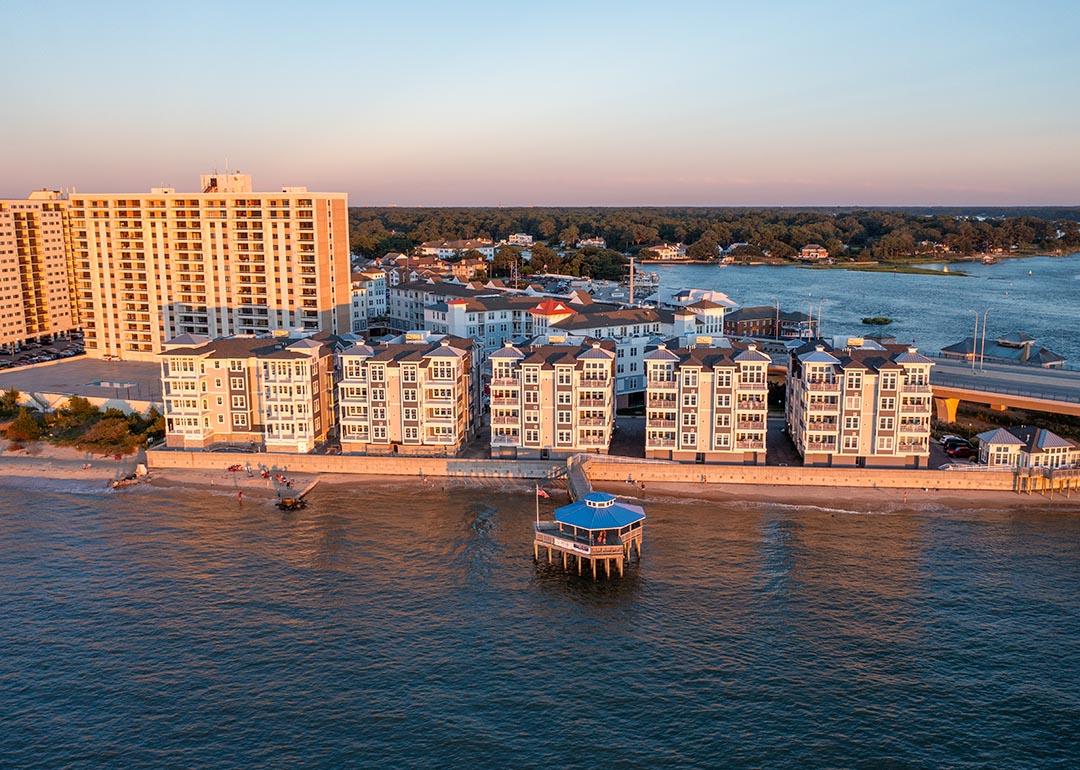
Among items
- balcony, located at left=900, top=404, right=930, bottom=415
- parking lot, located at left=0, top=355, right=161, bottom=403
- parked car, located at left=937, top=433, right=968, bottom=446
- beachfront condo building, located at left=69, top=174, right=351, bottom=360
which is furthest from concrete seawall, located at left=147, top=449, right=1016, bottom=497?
beachfront condo building, located at left=69, top=174, right=351, bottom=360

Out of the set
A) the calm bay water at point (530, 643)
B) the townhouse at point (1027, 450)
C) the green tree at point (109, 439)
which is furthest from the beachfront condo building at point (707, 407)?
the green tree at point (109, 439)

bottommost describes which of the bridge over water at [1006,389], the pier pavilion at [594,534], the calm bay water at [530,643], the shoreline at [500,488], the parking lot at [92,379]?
the calm bay water at [530,643]

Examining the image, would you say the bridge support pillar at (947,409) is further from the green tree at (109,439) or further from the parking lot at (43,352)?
the parking lot at (43,352)

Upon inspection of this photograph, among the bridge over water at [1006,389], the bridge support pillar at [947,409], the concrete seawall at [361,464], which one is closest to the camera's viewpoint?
the concrete seawall at [361,464]

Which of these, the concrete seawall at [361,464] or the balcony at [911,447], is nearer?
the balcony at [911,447]

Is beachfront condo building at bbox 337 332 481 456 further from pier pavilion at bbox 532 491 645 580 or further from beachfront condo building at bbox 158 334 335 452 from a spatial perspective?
pier pavilion at bbox 532 491 645 580

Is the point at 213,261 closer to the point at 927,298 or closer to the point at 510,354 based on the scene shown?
the point at 510,354
